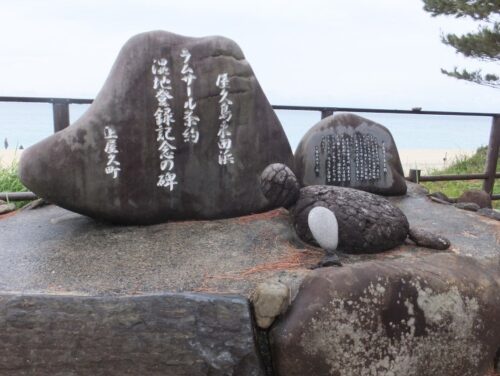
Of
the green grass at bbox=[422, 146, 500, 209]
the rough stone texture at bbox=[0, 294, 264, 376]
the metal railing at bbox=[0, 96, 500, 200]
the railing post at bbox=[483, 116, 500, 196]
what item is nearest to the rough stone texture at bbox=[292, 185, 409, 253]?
the rough stone texture at bbox=[0, 294, 264, 376]

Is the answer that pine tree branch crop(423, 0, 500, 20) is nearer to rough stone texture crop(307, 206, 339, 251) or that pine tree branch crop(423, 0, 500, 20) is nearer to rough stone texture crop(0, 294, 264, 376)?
rough stone texture crop(307, 206, 339, 251)

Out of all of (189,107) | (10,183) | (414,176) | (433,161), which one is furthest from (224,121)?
(433,161)

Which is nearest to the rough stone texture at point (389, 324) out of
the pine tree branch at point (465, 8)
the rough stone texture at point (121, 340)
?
the rough stone texture at point (121, 340)

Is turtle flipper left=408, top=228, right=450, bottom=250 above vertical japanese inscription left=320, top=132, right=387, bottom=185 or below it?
below

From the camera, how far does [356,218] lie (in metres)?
2.90

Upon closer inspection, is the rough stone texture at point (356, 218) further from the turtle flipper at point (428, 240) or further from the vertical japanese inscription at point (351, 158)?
the vertical japanese inscription at point (351, 158)

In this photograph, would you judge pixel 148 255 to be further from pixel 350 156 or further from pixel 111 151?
pixel 350 156

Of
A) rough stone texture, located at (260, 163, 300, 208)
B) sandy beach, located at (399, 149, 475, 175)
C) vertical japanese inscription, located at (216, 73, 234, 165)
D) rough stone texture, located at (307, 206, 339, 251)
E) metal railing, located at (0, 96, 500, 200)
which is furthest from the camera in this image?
sandy beach, located at (399, 149, 475, 175)

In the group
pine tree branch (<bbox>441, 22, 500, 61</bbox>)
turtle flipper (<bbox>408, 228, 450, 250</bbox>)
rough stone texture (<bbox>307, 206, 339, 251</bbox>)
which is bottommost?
turtle flipper (<bbox>408, 228, 450, 250</bbox>)

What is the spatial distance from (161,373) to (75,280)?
0.62 m

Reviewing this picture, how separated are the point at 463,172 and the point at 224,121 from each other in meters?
6.58

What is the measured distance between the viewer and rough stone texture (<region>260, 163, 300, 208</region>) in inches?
118

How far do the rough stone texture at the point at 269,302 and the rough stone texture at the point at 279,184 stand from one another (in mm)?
843

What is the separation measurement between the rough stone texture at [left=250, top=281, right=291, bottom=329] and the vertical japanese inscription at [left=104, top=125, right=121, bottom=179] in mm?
1325
